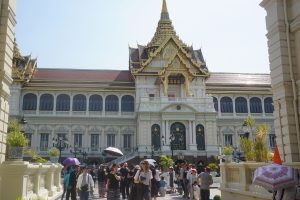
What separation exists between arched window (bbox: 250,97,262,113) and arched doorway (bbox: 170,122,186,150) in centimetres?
1069

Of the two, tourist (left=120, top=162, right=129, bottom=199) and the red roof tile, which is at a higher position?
the red roof tile

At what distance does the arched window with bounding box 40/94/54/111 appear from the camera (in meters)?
42.0

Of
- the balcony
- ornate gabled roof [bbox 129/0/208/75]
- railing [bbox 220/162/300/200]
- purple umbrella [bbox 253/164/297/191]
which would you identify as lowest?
railing [bbox 220/162/300/200]

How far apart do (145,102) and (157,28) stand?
46.1ft

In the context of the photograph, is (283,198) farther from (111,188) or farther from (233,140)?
(233,140)

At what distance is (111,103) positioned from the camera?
42.9 m

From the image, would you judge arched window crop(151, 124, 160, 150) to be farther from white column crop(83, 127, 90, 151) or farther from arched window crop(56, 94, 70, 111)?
arched window crop(56, 94, 70, 111)

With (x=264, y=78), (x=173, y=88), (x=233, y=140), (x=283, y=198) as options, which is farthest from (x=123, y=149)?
(x=283, y=198)

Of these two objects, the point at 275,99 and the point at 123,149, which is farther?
the point at 123,149

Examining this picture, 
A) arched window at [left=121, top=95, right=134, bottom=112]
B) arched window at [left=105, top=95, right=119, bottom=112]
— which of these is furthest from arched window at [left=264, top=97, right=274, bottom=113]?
arched window at [left=105, top=95, right=119, bottom=112]

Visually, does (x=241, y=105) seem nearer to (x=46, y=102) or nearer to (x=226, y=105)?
(x=226, y=105)

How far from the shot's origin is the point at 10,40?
11.4 metres

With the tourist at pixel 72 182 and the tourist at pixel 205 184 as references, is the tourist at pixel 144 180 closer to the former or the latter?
the tourist at pixel 205 184

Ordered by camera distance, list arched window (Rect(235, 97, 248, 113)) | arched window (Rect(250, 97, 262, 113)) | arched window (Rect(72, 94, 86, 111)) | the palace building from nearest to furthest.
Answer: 1. the palace building
2. arched window (Rect(72, 94, 86, 111))
3. arched window (Rect(235, 97, 248, 113))
4. arched window (Rect(250, 97, 262, 113))
